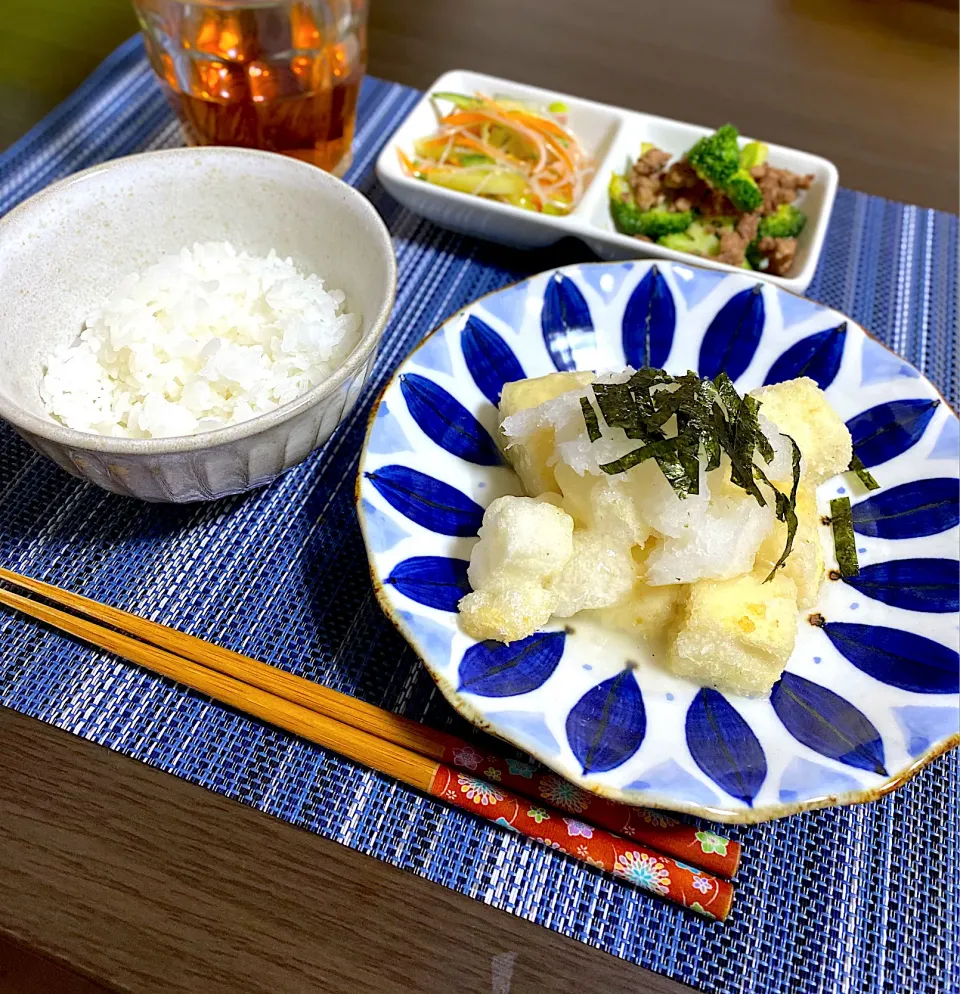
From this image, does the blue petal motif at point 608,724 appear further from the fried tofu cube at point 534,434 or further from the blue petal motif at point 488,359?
the blue petal motif at point 488,359

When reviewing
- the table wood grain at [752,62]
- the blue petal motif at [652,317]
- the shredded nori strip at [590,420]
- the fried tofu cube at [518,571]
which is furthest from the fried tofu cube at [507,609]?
the table wood grain at [752,62]

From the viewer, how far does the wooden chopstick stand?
1217 millimetres

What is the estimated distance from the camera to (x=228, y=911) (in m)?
1.14

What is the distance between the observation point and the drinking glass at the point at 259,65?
75.5 inches

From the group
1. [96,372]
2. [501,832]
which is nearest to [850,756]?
[501,832]

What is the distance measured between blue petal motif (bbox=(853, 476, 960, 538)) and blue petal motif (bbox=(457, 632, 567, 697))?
0.65 m

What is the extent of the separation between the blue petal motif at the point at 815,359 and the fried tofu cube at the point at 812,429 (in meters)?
0.20

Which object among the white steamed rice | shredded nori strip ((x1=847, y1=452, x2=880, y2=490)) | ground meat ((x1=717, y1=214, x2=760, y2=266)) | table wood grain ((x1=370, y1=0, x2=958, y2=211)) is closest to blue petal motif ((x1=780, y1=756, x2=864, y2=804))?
shredded nori strip ((x1=847, y1=452, x2=880, y2=490))

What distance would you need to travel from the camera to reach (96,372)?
153 cm

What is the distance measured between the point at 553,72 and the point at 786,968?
2722 mm

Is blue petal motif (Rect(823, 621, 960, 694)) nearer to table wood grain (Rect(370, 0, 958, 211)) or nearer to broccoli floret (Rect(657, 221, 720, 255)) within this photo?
broccoli floret (Rect(657, 221, 720, 255))

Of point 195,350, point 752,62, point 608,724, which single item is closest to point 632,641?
point 608,724

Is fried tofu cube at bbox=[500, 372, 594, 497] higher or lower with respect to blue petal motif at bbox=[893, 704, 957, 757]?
higher

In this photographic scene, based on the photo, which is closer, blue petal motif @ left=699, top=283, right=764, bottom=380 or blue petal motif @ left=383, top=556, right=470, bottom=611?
blue petal motif @ left=383, top=556, right=470, bottom=611
